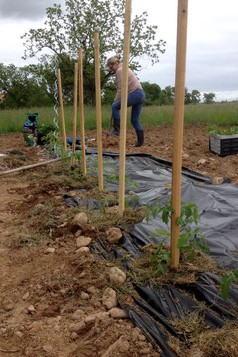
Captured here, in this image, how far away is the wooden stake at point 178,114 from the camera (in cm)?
180

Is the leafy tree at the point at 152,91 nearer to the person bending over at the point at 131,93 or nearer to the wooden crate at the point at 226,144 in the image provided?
the person bending over at the point at 131,93

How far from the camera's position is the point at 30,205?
3.65 metres

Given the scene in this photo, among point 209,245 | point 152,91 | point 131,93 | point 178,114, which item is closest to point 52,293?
point 209,245

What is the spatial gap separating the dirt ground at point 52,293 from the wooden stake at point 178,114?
1.38 feet

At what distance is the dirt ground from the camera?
64.9 inches

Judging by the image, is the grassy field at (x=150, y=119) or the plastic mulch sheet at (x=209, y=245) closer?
the plastic mulch sheet at (x=209, y=245)

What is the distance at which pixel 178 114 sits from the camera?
188cm

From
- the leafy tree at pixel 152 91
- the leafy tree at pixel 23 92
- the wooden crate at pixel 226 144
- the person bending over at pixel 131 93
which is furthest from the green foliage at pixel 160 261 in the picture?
the leafy tree at pixel 152 91

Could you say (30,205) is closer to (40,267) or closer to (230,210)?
(40,267)

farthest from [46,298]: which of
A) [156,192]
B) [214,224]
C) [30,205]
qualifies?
[156,192]

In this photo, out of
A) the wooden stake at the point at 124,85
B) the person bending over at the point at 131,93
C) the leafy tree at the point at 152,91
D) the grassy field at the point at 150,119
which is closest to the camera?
the wooden stake at the point at 124,85

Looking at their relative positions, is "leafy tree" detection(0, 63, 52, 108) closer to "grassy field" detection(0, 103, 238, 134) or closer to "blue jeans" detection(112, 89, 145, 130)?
"grassy field" detection(0, 103, 238, 134)

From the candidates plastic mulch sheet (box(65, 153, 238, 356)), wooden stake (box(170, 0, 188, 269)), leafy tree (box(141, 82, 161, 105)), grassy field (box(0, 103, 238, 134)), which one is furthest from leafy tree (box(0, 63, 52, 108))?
wooden stake (box(170, 0, 188, 269))

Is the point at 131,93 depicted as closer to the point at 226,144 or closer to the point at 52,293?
the point at 226,144
